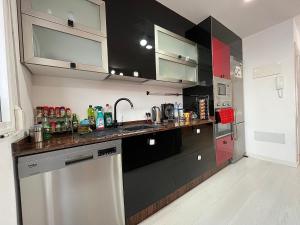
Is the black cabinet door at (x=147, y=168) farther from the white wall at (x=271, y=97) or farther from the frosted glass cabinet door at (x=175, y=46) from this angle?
the white wall at (x=271, y=97)

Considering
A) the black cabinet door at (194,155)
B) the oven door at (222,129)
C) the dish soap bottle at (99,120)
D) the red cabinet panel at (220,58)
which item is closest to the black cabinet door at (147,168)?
the black cabinet door at (194,155)

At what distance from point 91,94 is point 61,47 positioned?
0.56 m

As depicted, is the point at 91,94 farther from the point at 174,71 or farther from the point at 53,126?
the point at 174,71

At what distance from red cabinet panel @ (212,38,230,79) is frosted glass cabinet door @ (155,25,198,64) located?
28cm

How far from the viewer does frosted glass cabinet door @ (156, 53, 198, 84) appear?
1.87 m

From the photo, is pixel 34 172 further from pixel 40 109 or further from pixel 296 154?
pixel 296 154

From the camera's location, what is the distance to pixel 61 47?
121 centimetres

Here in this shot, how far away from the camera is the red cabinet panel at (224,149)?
2286 mm

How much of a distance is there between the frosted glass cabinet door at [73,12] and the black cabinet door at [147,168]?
1.05 metres

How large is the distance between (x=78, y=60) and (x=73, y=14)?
385mm

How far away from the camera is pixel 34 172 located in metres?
0.83

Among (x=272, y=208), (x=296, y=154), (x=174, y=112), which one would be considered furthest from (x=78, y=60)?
(x=296, y=154)

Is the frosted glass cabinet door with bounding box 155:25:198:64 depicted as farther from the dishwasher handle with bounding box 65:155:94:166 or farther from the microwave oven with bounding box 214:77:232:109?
the dishwasher handle with bounding box 65:155:94:166

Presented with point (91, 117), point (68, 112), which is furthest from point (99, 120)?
point (68, 112)
